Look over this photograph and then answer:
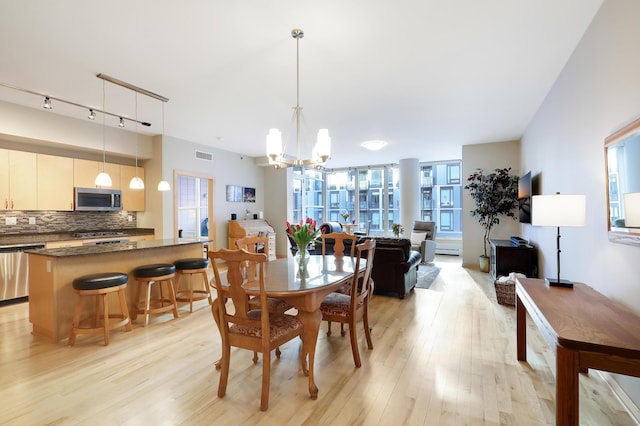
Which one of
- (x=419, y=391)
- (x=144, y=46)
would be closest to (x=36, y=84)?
(x=144, y=46)

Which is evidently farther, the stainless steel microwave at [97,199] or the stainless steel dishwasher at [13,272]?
the stainless steel microwave at [97,199]

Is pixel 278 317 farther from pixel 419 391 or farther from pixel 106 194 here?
pixel 106 194

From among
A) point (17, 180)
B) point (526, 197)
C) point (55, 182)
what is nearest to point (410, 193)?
point (526, 197)

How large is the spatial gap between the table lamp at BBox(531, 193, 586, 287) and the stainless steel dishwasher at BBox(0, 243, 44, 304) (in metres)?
5.91

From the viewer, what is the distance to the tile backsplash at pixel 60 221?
4.50 meters

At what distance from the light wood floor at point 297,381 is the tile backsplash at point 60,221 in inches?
75.8

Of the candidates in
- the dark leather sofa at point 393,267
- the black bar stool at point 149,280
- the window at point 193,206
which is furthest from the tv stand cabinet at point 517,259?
the window at point 193,206

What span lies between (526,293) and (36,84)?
17.6ft

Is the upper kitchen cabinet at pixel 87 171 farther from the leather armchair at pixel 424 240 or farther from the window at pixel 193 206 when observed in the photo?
the leather armchair at pixel 424 240

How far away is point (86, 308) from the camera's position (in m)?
3.24

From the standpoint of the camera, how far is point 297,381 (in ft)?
7.38

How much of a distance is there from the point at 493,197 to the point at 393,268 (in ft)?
10.1

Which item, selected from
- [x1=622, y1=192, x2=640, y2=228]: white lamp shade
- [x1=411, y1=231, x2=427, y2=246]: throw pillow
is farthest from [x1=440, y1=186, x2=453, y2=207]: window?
[x1=622, y1=192, x2=640, y2=228]: white lamp shade

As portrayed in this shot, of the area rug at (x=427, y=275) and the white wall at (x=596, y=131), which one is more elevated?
the white wall at (x=596, y=131)
